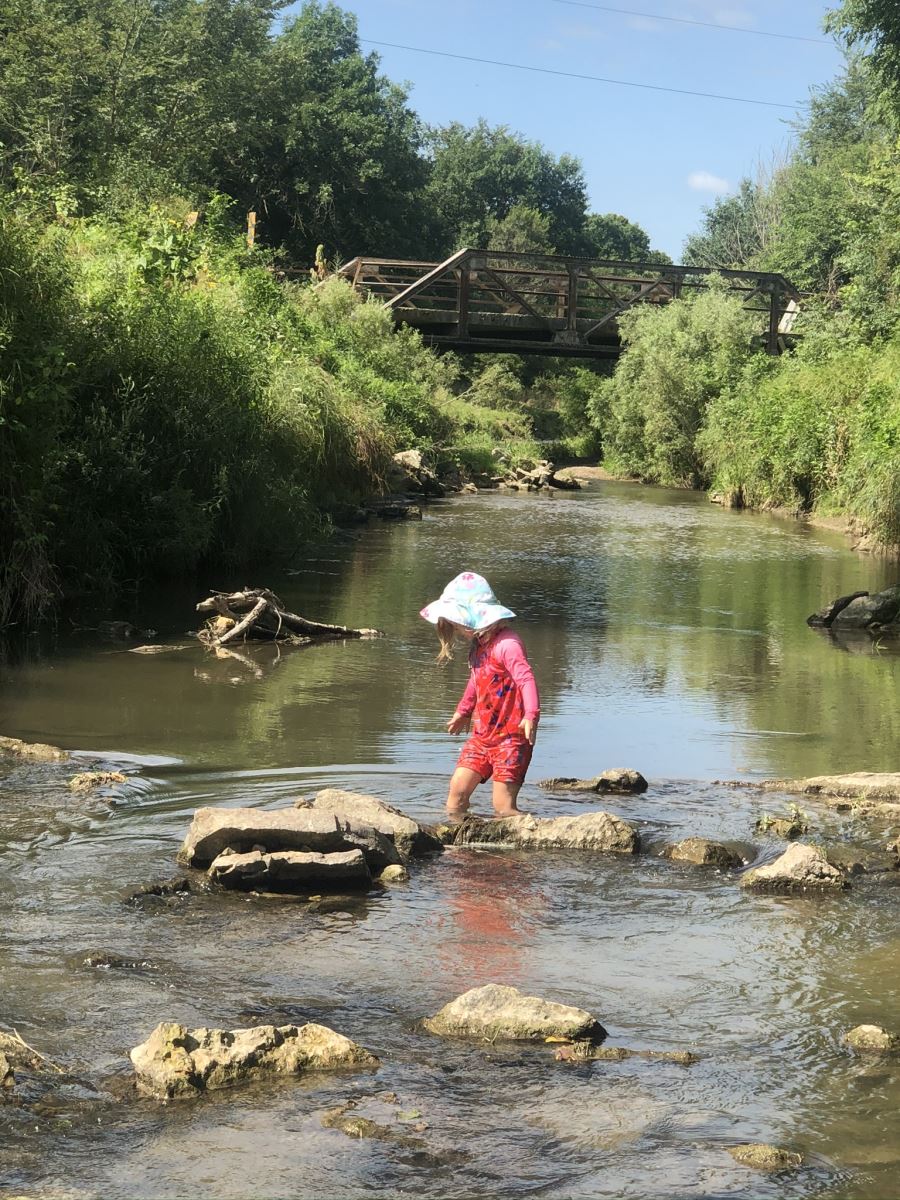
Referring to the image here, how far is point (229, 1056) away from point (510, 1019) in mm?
1089

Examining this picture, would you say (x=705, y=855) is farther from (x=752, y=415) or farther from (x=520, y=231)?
(x=520, y=231)

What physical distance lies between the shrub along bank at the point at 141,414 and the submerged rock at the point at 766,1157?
11.5 meters

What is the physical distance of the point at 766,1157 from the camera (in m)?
4.42

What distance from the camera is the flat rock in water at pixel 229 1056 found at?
188 inches

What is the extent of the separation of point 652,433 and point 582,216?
70.1 m

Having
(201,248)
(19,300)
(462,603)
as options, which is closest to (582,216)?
(201,248)

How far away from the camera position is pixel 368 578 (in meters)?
20.7

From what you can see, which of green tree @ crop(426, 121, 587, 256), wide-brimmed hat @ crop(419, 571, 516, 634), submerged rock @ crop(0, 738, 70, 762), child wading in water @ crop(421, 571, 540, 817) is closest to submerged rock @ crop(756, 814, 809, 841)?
child wading in water @ crop(421, 571, 540, 817)

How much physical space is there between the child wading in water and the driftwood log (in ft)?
22.5

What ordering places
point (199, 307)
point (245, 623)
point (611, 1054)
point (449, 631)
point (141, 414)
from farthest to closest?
point (199, 307), point (141, 414), point (245, 623), point (449, 631), point (611, 1054)

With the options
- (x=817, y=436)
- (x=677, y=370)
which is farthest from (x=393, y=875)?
(x=677, y=370)

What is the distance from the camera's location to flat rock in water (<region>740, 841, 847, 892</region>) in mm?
7316

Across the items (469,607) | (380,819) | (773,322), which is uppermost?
(773,322)

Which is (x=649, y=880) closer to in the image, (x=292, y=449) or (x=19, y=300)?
(x=19, y=300)
